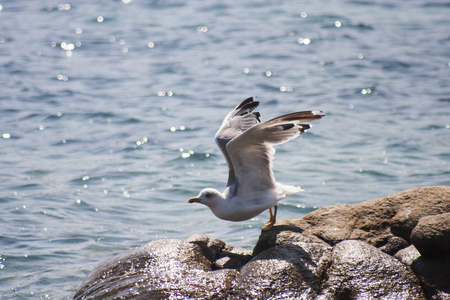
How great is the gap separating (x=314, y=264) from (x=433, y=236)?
3.26 ft

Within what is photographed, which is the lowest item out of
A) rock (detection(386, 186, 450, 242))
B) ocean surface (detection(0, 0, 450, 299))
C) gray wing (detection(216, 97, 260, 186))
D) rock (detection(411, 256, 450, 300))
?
ocean surface (detection(0, 0, 450, 299))

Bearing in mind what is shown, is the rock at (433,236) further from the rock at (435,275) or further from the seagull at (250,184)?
the seagull at (250,184)

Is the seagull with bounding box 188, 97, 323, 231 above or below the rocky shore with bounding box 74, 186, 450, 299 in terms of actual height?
above

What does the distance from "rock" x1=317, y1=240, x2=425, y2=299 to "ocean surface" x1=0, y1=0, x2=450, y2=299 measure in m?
2.71

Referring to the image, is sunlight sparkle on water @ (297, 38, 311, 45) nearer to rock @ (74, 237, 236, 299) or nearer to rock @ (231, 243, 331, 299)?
rock @ (74, 237, 236, 299)

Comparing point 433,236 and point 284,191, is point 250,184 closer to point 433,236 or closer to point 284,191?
point 284,191

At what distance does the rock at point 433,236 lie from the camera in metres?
5.36

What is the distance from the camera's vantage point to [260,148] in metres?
6.30

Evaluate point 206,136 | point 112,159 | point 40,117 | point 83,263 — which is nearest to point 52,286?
point 83,263

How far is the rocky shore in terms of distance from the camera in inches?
210

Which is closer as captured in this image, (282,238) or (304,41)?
(282,238)

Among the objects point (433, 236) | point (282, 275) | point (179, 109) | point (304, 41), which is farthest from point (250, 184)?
point (304, 41)

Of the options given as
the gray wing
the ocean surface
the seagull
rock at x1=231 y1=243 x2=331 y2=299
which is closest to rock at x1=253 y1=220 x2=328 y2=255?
the seagull

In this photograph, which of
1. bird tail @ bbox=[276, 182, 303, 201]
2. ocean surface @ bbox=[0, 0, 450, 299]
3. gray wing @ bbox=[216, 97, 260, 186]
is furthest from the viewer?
ocean surface @ bbox=[0, 0, 450, 299]
